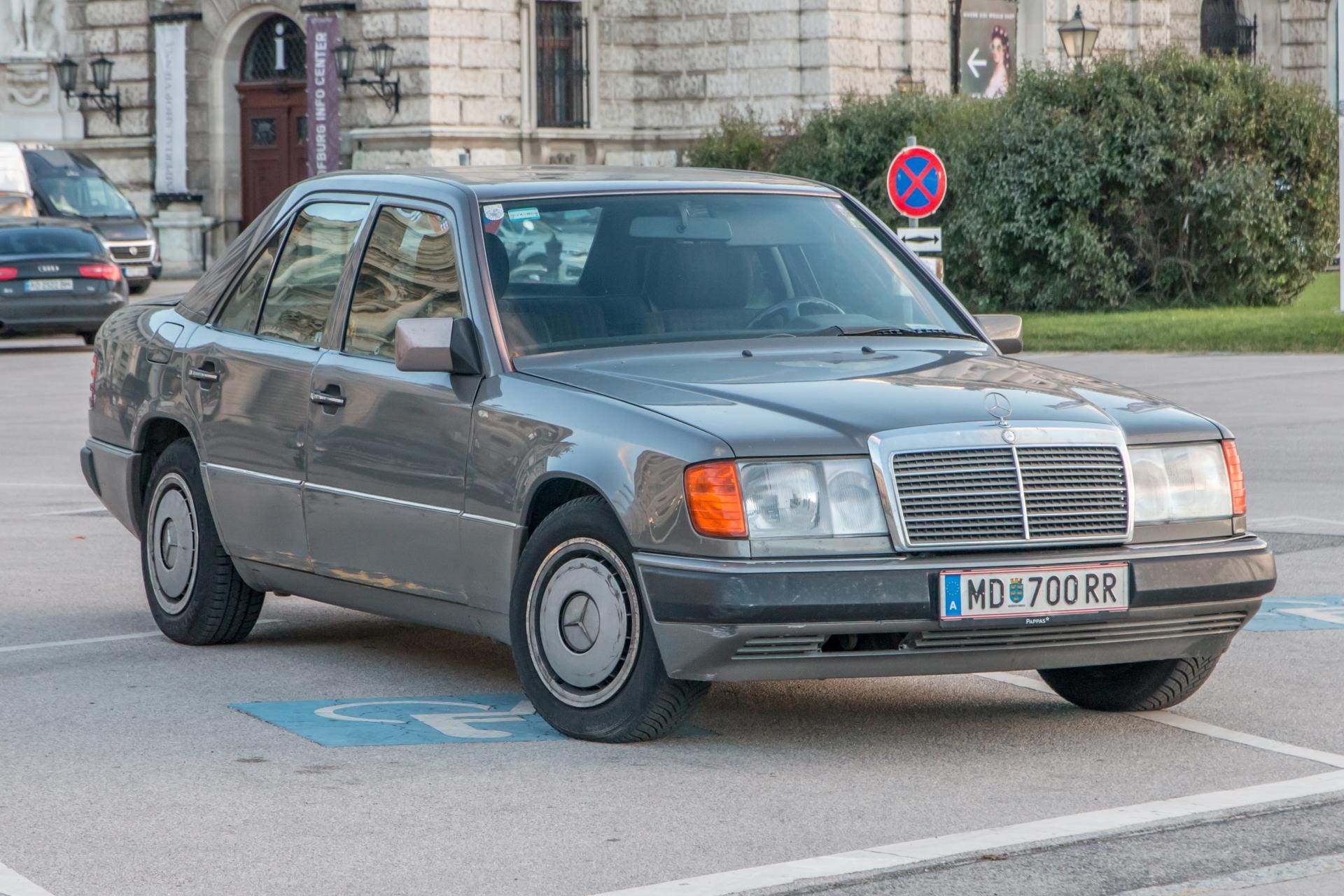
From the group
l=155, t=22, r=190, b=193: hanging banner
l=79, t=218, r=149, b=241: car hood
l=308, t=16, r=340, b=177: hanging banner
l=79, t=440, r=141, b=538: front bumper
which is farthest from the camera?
l=155, t=22, r=190, b=193: hanging banner

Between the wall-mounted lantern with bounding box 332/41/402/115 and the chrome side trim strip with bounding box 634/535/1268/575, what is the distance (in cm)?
3352

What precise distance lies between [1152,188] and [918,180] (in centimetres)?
637

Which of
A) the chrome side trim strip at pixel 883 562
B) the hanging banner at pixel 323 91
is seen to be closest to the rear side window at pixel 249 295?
the chrome side trim strip at pixel 883 562

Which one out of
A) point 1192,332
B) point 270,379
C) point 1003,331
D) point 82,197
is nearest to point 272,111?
point 82,197

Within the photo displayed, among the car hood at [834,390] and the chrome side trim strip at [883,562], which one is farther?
the car hood at [834,390]

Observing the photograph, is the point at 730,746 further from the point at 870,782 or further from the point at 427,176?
the point at 427,176

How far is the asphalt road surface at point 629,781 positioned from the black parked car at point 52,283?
17.5m

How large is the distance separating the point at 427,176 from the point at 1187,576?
2.85 meters

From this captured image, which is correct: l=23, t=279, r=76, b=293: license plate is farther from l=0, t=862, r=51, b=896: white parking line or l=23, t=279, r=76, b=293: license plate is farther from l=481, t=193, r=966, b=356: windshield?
l=0, t=862, r=51, b=896: white parking line

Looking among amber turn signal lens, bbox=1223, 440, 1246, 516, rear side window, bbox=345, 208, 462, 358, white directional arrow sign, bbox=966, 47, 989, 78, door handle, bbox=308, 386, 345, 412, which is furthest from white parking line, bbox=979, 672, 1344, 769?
white directional arrow sign, bbox=966, 47, 989, 78

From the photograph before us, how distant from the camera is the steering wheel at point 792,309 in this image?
23.2ft

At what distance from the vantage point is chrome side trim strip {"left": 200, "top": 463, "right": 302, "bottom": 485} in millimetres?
7492

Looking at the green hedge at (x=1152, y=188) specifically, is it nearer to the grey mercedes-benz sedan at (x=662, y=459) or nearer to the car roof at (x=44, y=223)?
the car roof at (x=44, y=223)

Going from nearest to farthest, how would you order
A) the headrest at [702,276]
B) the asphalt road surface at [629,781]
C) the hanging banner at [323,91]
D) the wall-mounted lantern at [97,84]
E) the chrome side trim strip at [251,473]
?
the asphalt road surface at [629,781], the headrest at [702,276], the chrome side trim strip at [251,473], the hanging banner at [323,91], the wall-mounted lantern at [97,84]
